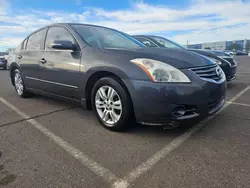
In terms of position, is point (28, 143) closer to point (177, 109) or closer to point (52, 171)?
point (52, 171)

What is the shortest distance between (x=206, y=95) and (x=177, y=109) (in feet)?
1.27

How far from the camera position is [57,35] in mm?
3660

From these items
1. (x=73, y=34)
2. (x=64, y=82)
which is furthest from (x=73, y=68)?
(x=73, y=34)

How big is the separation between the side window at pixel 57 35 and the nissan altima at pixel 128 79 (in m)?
0.02

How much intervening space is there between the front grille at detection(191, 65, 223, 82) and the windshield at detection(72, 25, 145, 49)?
1185 mm

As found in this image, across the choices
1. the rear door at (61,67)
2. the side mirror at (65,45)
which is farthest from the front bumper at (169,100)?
the side mirror at (65,45)

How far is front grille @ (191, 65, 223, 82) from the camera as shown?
250 cm

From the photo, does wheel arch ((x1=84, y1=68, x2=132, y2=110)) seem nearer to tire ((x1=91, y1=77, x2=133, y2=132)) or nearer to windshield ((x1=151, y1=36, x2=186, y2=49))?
tire ((x1=91, y1=77, x2=133, y2=132))

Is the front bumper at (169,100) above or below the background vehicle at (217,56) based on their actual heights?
below

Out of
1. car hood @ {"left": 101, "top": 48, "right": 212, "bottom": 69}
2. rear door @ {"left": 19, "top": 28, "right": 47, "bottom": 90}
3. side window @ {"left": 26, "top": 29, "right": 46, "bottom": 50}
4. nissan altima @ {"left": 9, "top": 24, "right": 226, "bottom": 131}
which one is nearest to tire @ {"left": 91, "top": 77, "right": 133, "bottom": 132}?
nissan altima @ {"left": 9, "top": 24, "right": 226, "bottom": 131}

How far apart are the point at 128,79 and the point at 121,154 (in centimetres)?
86

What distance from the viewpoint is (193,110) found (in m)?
2.41

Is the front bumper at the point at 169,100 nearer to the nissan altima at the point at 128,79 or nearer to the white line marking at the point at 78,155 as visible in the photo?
the nissan altima at the point at 128,79

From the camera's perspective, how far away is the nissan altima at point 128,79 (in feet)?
7.75
